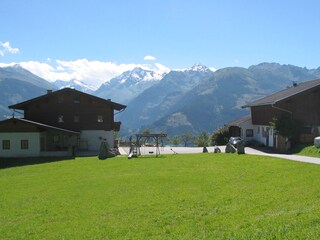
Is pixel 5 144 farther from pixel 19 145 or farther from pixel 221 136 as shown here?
pixel 221 136

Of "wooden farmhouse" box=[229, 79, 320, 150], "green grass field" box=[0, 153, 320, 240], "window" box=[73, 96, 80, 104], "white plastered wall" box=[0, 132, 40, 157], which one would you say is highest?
"window" box=[73, 96, 80, 104]

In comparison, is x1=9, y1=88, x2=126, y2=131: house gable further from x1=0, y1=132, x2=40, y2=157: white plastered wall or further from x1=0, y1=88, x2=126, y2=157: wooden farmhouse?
x1=0, y1=132, x2=40, y2=157: white plastered wall

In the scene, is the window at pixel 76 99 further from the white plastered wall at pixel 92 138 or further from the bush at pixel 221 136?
the bush at pixel 221 136

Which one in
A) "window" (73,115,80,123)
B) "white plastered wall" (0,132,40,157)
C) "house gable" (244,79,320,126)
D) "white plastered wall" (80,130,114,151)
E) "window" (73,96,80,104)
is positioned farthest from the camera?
"window" (73,96,80,104)

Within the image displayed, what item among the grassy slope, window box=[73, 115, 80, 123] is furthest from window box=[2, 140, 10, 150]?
the grassy slope

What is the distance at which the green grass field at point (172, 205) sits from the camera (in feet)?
39.1

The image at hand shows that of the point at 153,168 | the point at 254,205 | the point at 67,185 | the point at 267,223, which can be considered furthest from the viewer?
the point at 153,168

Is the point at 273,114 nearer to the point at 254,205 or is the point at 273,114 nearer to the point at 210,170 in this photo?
the point at 210,170

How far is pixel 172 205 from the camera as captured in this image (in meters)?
15.9

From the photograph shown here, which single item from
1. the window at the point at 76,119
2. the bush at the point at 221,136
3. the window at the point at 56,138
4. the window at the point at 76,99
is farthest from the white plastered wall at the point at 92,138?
the bush at the point at 221,136

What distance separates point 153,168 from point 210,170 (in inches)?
208

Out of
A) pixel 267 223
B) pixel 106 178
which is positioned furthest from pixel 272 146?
pixel 267 223

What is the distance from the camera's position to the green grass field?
1193 centimetres

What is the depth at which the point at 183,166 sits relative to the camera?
29.8 meters
